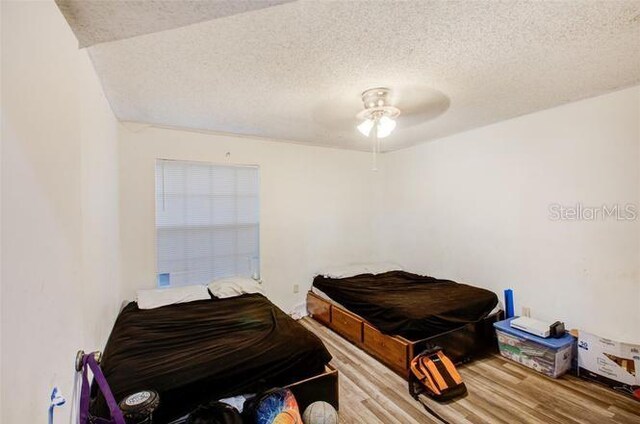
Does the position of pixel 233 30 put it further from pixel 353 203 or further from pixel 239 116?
pixel 353 203

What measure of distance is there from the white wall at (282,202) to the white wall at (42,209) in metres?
1.52

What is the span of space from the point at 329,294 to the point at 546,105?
9.58 feet

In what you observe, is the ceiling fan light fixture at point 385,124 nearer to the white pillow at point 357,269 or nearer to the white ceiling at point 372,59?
the white ceiling at point 372,59

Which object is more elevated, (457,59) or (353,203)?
(457,59)

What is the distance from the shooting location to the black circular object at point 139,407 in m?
1.28

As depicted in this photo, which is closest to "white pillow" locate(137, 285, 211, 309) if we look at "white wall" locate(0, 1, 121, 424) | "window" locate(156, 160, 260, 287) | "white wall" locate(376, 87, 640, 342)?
"window" locate(156, 160, 260, 287)

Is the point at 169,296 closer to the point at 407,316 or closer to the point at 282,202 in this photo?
the point at 282,202

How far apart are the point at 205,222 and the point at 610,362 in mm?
3954

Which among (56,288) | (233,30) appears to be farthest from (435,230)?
(56,288)

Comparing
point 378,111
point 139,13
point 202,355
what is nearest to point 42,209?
point 139,13

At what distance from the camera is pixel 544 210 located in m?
2.80

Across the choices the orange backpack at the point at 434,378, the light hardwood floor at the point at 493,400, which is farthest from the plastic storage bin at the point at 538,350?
the orange backpack at the point at 434,378

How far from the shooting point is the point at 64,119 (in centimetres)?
114

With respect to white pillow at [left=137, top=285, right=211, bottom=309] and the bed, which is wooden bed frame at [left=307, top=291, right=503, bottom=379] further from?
white pillow at [left=137, top=285, right=211, bottom=309]
